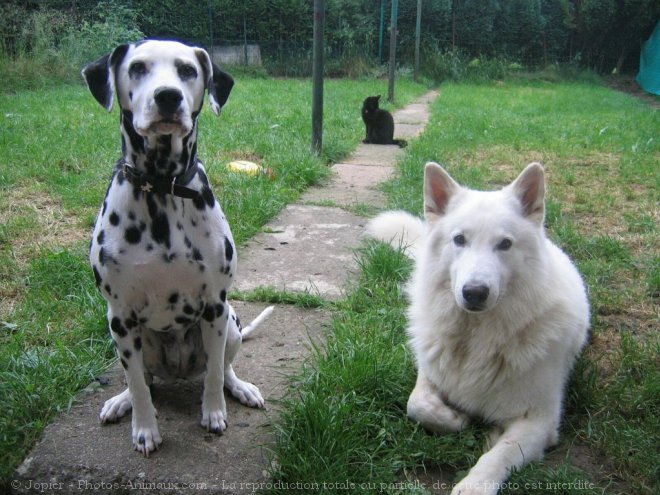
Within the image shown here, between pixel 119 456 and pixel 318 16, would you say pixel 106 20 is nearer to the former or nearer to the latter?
pixel 318 16

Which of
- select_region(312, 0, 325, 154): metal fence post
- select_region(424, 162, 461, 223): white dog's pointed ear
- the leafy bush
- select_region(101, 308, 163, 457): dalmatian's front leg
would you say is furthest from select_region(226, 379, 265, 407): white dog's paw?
the leafy bush

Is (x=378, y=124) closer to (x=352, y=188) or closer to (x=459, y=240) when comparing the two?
(x=352, y=188)

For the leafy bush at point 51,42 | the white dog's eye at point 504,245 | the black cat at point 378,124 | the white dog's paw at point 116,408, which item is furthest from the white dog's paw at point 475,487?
the leafy bush at point 51,42

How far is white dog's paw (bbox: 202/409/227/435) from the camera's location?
2285 millimetres

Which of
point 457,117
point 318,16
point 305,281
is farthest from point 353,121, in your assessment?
point 305,281

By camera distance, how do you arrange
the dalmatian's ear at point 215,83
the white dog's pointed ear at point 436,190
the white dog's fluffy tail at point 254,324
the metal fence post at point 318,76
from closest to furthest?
1. the dalmatian's ear at point 215,83
2. the white dog's pointed ear at point 436,190
3. the white dog's fluffy tail at point 254,324
4. the metal fence post at point 318,76

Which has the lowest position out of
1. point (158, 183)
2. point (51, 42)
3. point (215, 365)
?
point (215, 365)

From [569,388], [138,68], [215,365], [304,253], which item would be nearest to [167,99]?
[138,68]

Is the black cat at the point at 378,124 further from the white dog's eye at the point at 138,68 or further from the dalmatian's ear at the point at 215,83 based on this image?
the white dog's eye at the point at 138,68

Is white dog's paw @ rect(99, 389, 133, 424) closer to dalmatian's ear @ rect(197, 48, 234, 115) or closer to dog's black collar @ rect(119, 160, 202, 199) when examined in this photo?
dog's black collar @ rect(119, 160, 202, 199)

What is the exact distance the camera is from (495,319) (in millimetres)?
2404

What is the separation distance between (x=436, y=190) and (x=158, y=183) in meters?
1.19

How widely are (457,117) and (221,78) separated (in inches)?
312

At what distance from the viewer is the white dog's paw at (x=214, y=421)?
2285mm
